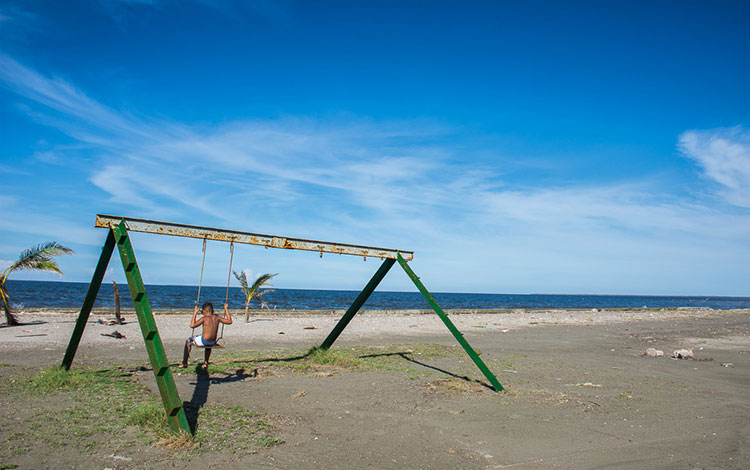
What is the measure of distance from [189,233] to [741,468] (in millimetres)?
7585

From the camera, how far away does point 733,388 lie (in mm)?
8562

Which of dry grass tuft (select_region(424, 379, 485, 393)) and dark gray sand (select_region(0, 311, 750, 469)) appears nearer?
dark gray sand (select_region(0, 311, 750, 469))

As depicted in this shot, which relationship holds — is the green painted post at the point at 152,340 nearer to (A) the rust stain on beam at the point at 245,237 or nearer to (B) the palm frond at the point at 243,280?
(A) the rust stain on beam at the point at 245,237

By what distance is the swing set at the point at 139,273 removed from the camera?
524 cm

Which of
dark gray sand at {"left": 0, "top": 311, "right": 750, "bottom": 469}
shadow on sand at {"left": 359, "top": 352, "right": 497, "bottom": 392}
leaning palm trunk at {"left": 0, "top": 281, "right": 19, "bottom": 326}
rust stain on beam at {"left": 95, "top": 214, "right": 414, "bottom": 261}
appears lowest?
dark gray sand at {"left": 0, "top": 311, "right": 750, "bottom": 469}

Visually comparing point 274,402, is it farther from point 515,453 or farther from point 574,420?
point 574,420

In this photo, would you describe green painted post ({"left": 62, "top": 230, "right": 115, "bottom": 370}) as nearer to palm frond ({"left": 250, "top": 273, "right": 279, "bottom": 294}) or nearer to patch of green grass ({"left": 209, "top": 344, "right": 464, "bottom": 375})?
patch of green grass ({"left": 209, "top": 344, "right": 464, "bottom": 375})

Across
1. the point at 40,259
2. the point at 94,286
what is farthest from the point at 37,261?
the point at 94,286

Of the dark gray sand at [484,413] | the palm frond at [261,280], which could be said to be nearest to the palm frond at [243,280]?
the palm frond at [261,280]

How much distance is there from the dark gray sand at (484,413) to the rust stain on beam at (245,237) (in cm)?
250

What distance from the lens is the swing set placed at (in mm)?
5242

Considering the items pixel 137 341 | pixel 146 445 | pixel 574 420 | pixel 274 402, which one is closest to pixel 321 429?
pixel 274 402

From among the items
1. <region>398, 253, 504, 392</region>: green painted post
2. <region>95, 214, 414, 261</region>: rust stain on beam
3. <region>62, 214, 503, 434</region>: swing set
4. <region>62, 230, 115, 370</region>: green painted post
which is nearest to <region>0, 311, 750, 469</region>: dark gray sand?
<region>398, 253, 504, 392</region>: green painted post

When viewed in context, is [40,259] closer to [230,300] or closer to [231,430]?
[231,430]
